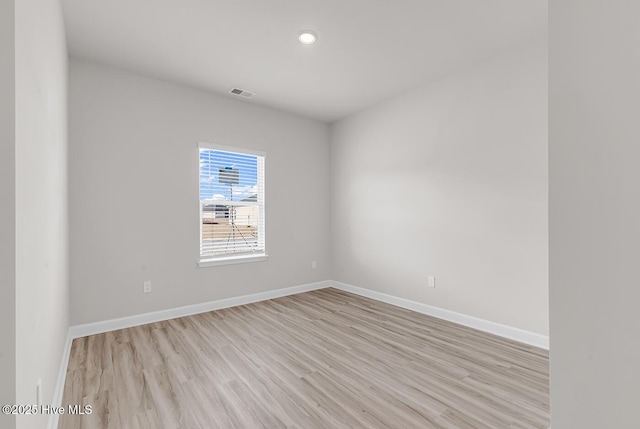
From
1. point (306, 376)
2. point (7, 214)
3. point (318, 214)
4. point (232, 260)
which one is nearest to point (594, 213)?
point (7, 214)

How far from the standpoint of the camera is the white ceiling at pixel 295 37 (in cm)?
224

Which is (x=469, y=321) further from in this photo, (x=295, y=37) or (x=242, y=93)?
(x=242, y=93)

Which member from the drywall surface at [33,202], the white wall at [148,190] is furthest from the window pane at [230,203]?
the drywall surface at [33,202]

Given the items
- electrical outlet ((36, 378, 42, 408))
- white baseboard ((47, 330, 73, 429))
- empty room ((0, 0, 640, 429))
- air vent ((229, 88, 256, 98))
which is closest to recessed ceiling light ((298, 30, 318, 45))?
empty room ((0, 0, 640, 429))

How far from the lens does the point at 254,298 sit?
13.3ft

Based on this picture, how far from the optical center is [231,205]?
3.99 metres

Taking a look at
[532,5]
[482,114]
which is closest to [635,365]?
[532,5]

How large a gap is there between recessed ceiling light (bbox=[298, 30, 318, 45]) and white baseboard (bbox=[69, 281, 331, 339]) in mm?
3062

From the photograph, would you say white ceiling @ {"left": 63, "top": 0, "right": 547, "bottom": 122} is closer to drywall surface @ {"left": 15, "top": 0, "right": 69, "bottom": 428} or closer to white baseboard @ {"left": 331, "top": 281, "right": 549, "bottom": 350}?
drywall surface @ {"left": 15, "top": 0, "right": 69, "bottom": 428}

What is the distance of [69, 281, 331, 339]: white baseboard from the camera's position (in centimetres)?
291

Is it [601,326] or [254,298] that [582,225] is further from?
[254,298]

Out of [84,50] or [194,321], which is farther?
[194,321]

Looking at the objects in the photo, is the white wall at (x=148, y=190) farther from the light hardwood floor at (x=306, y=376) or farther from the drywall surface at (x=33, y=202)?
the drywall surface at (x=33, y=202)

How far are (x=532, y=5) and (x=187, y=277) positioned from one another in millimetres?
4139
